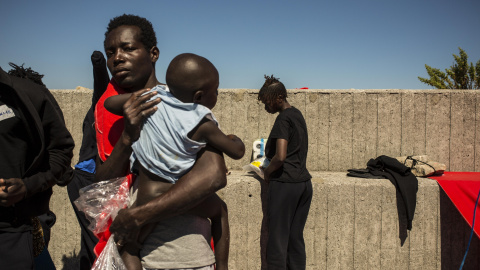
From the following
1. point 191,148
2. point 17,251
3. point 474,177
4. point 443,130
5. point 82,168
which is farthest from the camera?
point 443,130

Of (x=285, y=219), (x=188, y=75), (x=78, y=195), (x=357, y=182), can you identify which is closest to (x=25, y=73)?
(x=78, y=195)

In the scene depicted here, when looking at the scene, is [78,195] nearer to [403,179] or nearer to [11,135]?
[11,135]

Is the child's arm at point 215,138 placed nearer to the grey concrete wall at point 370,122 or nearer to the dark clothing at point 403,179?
the dark clothing at point 403,179

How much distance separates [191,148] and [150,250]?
48 centimetres

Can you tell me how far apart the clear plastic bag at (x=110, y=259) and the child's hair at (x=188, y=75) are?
Answer: 69cm

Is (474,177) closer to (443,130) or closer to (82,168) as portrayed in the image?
(443,130)

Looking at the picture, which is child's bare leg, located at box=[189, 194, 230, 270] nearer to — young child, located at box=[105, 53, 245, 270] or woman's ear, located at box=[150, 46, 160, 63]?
young child, located at box=[105, 53, 245, 270]

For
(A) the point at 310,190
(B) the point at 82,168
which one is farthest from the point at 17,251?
(A) the point at 310,190

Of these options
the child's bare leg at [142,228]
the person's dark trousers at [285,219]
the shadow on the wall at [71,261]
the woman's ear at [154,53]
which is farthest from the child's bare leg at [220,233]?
the shadow on the wall at [71,261]

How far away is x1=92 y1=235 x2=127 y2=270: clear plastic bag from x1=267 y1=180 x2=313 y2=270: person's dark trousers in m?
2.46

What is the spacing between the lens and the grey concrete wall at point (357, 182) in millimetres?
4164

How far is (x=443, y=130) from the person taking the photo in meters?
4.66

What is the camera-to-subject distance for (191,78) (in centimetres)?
142

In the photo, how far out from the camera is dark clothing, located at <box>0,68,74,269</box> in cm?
172
